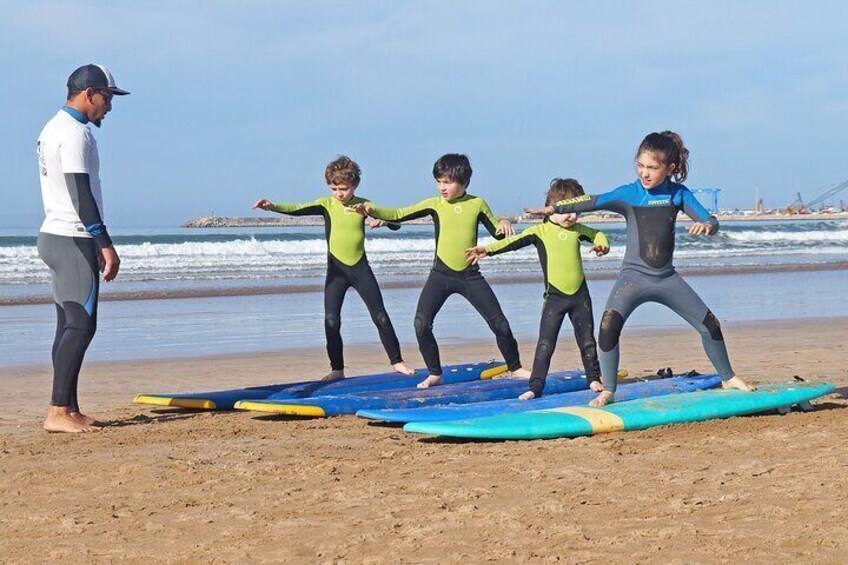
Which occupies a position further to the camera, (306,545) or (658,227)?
(658,227)

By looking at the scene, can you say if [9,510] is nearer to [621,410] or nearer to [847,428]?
[621,410]

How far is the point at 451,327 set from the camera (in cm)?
1542

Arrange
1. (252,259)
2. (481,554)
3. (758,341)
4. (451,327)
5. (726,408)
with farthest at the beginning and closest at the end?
(252,259)
(451,327)
(758,341)
(726,408)
(481,554)

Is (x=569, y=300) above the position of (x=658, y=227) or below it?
below

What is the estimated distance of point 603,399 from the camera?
7707 mm

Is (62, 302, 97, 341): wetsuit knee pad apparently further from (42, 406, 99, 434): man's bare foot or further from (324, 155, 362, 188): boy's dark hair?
(324, 155, 362, 188): boy's dark hair

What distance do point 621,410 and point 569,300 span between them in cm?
141

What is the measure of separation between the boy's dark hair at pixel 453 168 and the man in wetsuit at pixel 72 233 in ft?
9.74

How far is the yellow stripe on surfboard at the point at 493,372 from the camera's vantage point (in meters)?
9.95

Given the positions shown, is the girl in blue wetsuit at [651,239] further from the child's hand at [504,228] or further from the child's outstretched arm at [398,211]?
the child's outstretched arm at [398,211]

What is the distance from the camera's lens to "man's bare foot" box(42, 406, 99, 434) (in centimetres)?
752

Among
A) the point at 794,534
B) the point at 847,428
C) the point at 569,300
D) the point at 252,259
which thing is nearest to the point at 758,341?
the point at 569,300

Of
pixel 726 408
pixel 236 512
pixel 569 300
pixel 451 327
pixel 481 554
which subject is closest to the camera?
pixel 481 554

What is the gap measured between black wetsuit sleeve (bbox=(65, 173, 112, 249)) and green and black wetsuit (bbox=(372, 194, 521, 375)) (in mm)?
2832
